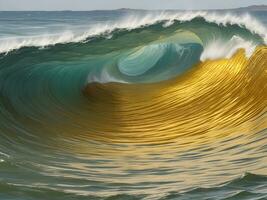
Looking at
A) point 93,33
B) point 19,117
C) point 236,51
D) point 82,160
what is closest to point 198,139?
point 82,160

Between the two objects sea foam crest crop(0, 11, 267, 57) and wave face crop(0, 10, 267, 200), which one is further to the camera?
sea foam crest crop(0, 11, 267, 57)

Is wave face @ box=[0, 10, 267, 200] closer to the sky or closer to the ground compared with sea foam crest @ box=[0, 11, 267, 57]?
closer to the ground

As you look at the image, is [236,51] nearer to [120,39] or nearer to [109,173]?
[120,39]

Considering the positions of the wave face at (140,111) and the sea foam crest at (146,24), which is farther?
the sea foam crest at (146,24)

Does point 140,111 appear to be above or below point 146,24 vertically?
below

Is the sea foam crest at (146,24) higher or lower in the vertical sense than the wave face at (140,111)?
higher

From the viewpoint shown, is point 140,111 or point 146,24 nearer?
point 140,111
